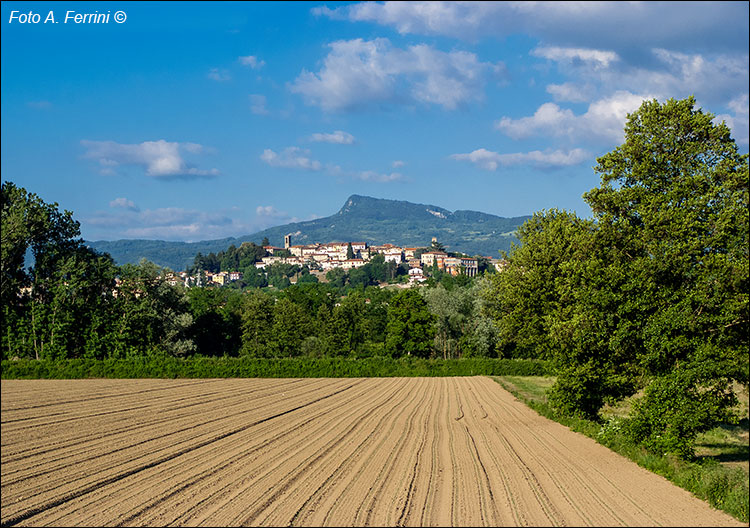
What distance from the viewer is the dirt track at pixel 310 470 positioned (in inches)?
431

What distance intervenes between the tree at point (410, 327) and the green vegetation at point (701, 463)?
3291cm

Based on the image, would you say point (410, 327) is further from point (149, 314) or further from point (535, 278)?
point (535, 278)

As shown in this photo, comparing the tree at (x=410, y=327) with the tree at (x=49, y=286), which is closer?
the tree at (x=49, y=286)

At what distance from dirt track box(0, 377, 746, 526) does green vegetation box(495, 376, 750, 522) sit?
0.36 m

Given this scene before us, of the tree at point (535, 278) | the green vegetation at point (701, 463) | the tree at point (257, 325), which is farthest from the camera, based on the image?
the tree at point (257, 325)

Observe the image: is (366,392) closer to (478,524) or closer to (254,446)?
(254,446)

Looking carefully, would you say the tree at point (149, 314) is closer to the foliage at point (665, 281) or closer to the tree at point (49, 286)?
the tree at point (49, 286)

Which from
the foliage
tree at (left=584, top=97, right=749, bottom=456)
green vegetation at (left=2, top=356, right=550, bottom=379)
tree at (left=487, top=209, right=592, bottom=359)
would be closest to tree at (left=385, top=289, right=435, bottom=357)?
green vegetation at (left=2, top=356, right=550, bottom=379)

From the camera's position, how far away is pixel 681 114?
17.0 m

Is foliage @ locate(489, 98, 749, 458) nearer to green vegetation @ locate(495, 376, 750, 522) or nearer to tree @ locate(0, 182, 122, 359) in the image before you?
green vegetation @ locate(495, 376, 750, 522)

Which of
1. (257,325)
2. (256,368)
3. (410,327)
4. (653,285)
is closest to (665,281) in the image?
(653,285)

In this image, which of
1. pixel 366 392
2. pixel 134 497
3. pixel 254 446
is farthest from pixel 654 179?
pixel 366 392

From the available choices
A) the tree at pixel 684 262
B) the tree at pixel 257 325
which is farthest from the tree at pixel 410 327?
the tree at pixel 684 262

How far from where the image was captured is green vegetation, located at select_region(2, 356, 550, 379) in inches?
1491
